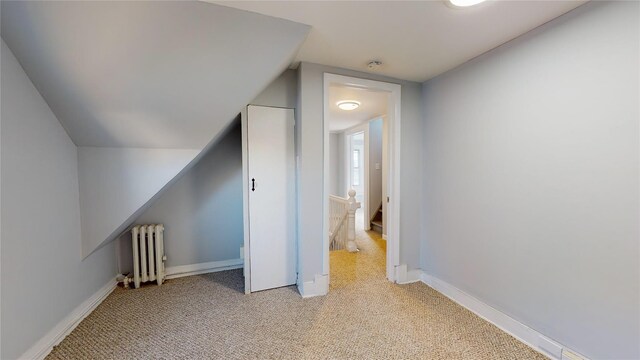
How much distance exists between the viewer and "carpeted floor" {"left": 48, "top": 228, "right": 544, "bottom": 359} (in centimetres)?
152

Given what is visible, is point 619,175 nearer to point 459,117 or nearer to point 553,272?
point 553,272

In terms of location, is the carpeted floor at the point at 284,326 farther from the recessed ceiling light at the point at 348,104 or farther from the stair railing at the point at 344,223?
the recessed ceiling light at the point at 348,104

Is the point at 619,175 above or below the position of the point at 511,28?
below

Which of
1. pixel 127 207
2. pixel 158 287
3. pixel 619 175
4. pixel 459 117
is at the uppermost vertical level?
pixel 459 117

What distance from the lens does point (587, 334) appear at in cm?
136

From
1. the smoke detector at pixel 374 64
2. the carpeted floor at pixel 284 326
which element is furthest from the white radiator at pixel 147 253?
the smoke detector at pixel 374 64

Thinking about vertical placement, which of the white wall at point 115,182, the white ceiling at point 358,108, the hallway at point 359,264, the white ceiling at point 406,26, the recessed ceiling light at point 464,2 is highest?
the white ceiling at point 358,108

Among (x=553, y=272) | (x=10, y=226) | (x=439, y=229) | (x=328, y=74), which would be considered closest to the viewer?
(x=10, y=226)

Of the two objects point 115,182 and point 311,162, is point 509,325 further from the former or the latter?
point 115,182

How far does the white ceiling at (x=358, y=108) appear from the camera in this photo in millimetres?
2785

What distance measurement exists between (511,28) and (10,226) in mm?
3175

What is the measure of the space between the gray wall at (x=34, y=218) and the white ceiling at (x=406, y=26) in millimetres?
1319

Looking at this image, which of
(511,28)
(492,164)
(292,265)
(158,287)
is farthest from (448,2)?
(158,287)

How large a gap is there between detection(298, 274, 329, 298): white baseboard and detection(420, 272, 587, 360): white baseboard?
110 cm
